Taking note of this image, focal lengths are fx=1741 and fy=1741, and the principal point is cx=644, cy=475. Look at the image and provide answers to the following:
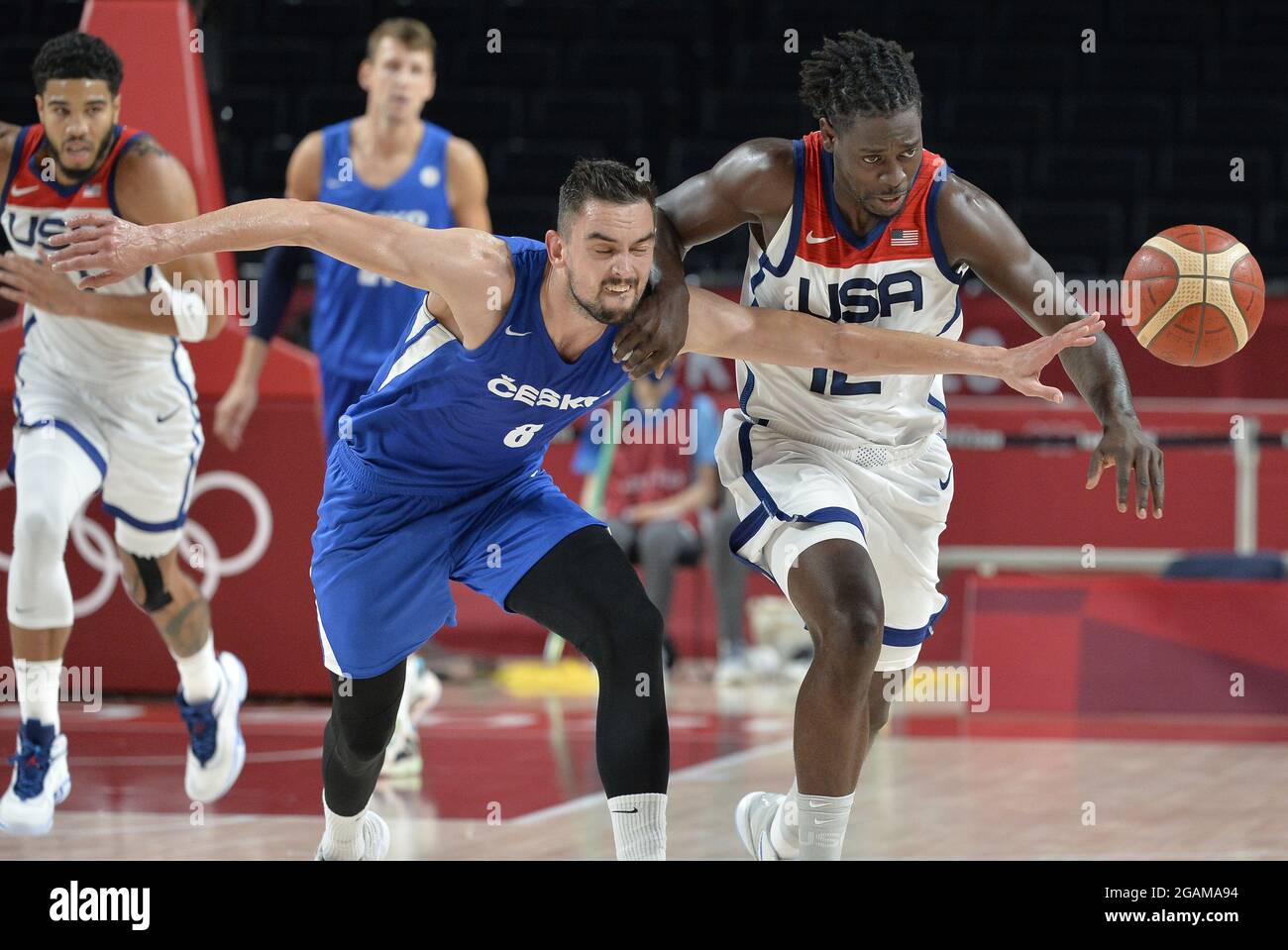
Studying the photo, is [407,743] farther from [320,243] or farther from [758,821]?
[320,243]

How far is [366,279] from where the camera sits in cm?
653

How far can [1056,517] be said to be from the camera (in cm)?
914

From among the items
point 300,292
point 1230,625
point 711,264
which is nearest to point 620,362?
point 1230,625

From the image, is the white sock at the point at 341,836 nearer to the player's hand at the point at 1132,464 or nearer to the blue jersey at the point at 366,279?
the player's hand at the point at 1132,464

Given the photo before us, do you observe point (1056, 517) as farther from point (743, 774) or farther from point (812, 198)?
point (812, 198)

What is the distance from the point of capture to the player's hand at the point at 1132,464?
150 inches

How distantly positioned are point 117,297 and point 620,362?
7.24ft

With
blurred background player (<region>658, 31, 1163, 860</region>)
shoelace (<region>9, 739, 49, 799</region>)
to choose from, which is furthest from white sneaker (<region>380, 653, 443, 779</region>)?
blurred background player (<region>658, 31, 1163, 860</region>)

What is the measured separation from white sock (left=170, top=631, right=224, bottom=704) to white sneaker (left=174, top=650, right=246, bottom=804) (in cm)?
3

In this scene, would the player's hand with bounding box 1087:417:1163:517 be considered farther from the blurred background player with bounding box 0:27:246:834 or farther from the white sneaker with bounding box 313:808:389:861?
the blurred background player with bounding box 0:27:246:834

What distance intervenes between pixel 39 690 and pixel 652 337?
2.48 m

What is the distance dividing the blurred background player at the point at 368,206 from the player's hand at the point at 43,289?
1281 millimetres

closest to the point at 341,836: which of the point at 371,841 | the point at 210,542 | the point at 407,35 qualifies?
the point at 371,841

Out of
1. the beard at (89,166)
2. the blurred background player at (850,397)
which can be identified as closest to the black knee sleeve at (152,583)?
the beard at (89,166)
